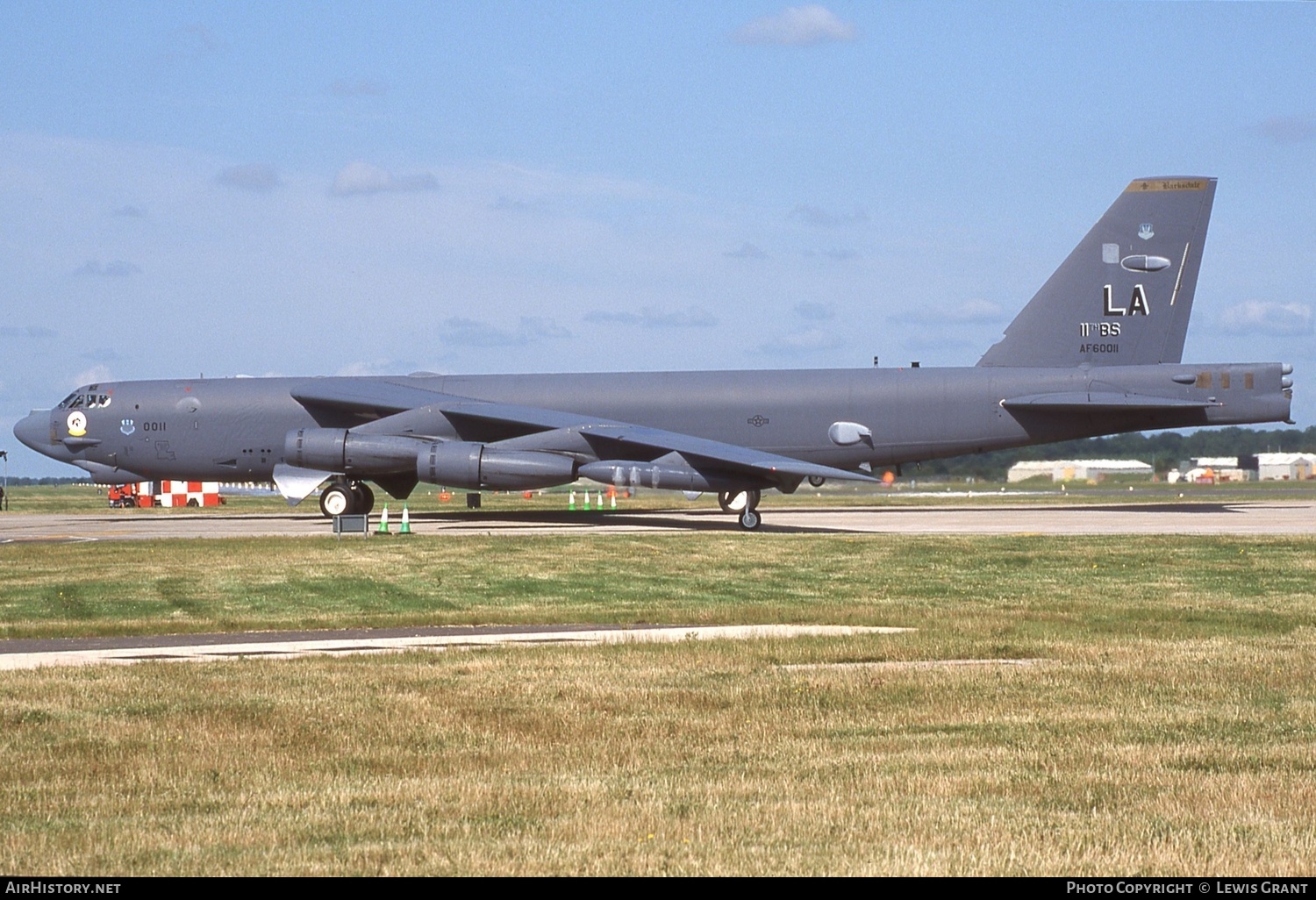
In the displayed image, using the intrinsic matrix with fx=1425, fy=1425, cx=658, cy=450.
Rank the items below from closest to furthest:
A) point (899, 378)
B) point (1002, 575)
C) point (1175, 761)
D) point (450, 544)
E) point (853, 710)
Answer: point (1175, 761) < point (853, 710) < point (1002, 575) < point (450, 544) < point (899, 378)

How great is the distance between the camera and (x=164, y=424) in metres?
34.9

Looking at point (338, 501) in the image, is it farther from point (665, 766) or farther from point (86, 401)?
point (665, 766)

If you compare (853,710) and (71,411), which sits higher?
(71,411)

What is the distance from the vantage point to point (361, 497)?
34.7 meters

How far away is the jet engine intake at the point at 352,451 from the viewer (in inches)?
1264

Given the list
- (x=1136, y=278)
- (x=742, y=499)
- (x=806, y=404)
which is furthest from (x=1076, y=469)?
(x=742, y=499)

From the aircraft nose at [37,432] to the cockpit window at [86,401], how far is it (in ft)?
2.02

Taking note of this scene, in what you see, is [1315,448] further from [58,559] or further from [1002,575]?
[58,559]

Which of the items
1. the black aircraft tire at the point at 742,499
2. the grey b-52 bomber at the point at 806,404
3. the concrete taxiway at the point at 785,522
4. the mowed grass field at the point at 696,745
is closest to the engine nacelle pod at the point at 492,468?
the grey b-52 bomber at the point at 806,404

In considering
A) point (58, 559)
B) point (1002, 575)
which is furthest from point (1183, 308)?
point (58, 559)

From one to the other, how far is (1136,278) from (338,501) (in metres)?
19.8

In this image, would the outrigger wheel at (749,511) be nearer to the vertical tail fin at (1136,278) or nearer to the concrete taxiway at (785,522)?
the concrete taxiway at (785,522)

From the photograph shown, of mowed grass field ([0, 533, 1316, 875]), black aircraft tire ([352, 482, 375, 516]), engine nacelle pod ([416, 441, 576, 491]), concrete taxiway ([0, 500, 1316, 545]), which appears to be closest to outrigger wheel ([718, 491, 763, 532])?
concrete taxiway ([0, 500, 1316, 545])

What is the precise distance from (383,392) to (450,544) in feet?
32.5
